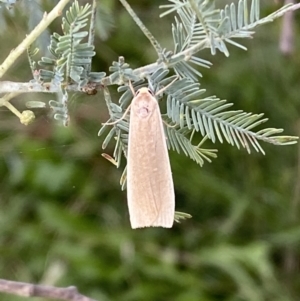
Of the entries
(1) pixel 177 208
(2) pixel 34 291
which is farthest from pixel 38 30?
(1) pixel 177 208

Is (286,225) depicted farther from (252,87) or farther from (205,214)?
(252,87)

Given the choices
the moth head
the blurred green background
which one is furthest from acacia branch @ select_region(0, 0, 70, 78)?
the blurred green background

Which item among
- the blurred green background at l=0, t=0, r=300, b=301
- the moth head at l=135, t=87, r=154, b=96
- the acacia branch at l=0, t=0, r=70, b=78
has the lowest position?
the blurred green background at l=0, t=0, r=300, b=301

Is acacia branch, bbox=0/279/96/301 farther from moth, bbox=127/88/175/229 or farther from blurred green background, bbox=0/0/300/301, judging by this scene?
blurred green background, bbox=0/0/300/301

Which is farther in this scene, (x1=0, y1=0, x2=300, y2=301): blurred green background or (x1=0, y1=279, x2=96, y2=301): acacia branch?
(x1=0, y1=0, x2=300, y2=301): blurred green background

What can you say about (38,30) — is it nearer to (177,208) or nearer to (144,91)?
(144,91)

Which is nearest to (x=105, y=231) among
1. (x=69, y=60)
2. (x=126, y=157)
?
(x=126, y=157)
